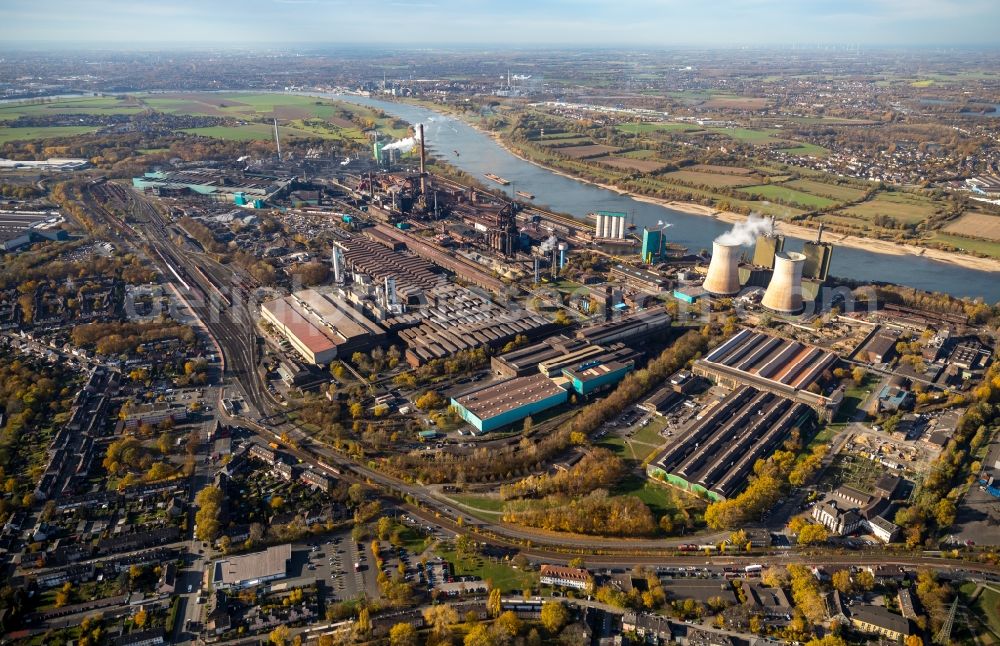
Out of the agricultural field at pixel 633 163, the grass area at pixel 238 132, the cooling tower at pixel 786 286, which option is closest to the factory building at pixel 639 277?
the cooling tower at pixel 786 286

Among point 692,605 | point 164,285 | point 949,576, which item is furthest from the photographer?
point 164,285

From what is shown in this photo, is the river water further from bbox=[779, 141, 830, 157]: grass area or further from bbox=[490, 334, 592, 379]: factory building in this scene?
bbox=[779, 141, 830, 157]: grass area

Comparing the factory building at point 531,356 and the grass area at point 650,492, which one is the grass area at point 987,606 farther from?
the factory building at point 531,356

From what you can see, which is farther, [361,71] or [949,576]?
[361,71]

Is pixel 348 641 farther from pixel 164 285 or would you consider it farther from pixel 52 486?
pixel 164 285

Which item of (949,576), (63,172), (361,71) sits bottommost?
(949,576)

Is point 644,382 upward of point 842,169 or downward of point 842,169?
downward

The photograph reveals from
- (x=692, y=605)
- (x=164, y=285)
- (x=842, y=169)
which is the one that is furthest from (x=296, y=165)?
(x=692, y=605)
